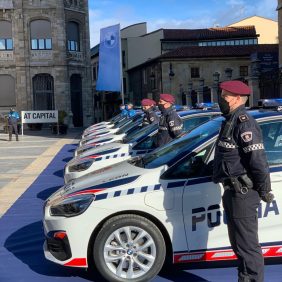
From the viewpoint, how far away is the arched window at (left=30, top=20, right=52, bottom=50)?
143 ft

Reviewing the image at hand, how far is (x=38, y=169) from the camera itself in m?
14.3

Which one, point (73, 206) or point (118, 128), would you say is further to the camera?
point (118, 128)

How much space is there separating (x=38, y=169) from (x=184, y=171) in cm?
1003

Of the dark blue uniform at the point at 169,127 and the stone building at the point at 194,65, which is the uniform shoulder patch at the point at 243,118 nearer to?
the dark blue uniform at the point at 169,127

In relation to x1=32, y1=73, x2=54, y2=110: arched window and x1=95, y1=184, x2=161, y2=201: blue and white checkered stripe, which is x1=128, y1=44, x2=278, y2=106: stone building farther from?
x1=95, y1=184, x2=161, y2=201: blue and white checkered stripe

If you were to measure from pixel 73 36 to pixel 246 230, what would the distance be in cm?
4322

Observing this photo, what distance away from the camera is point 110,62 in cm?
2028

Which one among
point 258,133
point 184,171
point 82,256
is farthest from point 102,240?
point 258,133

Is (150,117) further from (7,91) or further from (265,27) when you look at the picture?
(265,27)

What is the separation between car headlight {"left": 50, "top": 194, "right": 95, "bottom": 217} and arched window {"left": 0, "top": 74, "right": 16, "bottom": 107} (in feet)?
130

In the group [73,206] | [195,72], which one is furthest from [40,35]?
[73,206]

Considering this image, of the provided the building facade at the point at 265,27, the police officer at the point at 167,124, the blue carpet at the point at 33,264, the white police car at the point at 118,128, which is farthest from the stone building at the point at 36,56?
the police officer at the point at 167,124

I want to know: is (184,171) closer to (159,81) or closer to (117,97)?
(159,81)

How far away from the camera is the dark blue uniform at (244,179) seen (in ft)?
12.7
